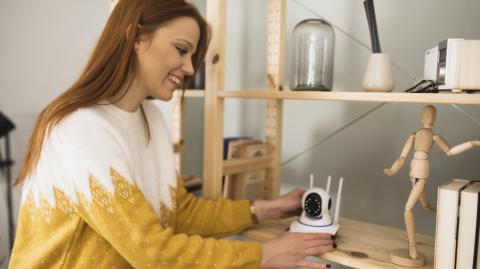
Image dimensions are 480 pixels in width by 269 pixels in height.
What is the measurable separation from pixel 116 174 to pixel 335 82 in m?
0.80

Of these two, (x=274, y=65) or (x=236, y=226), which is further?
(x=274, y=65)

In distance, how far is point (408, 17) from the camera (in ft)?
4.10

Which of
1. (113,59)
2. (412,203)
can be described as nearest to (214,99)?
(113,59)

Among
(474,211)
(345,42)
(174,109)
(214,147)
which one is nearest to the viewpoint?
(474,211)

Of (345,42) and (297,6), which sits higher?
(297,6)

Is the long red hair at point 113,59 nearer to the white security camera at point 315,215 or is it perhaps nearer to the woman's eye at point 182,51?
the woman's eye at point 182,51

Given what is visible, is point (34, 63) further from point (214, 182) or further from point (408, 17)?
point (408, 17)

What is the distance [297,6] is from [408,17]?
1.27 ft

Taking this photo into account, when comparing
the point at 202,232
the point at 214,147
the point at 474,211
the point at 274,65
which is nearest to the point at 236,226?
the point at 202,232

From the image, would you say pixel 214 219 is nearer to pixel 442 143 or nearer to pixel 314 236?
pixel 314 236

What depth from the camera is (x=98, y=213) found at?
0.86 metres

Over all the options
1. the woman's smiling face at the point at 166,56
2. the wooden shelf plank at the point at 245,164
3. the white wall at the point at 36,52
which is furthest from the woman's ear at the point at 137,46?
the white wall at the point at 36,52

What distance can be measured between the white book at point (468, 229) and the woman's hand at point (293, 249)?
0.89 ft

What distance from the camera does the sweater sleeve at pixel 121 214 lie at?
2.82 feet
